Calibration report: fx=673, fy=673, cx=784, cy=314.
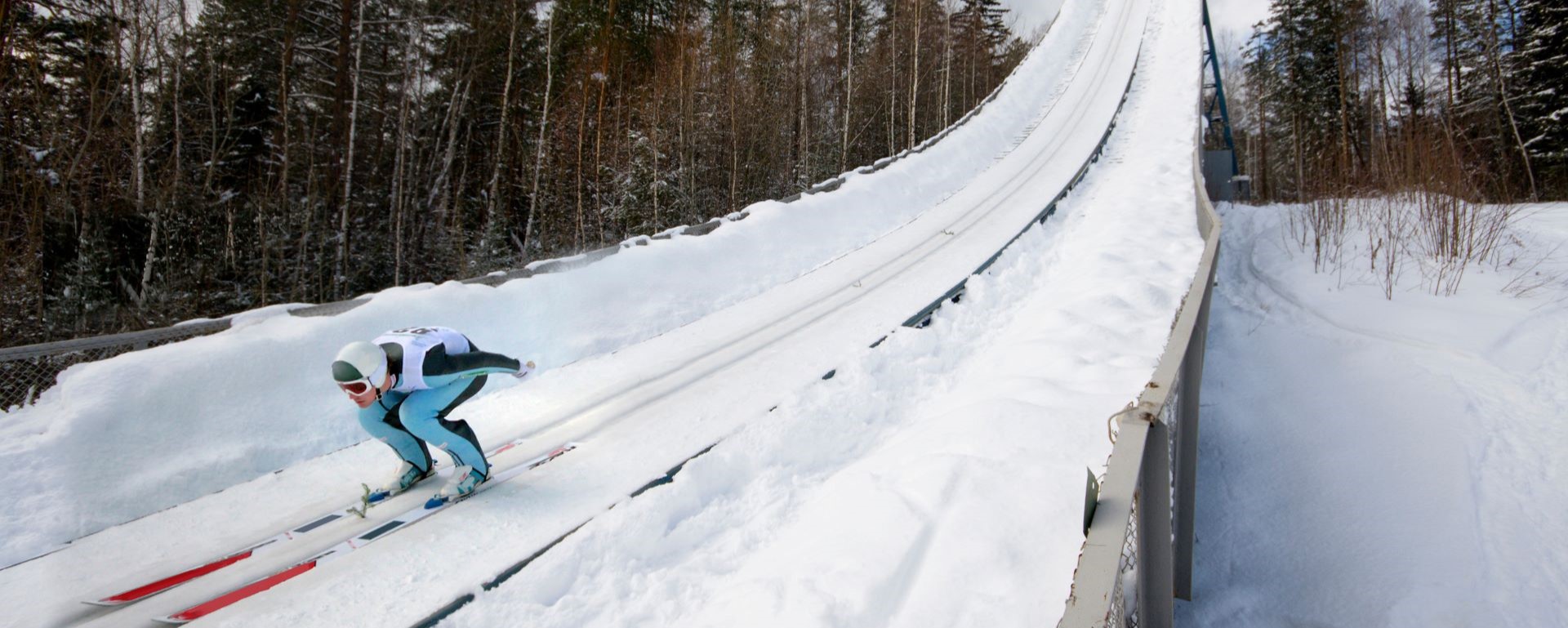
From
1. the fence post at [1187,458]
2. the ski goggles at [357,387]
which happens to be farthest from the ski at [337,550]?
the fence post at [1187,458]

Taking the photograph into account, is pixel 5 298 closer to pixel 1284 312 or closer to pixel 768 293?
pixel 768 293

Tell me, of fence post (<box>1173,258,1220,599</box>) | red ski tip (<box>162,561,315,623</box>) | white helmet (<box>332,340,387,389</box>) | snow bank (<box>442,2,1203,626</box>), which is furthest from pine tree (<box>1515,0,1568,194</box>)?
red ski tip (<box>162,561,315,623</box>)

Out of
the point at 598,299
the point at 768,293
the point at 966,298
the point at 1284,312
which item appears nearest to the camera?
the point at 1284,312

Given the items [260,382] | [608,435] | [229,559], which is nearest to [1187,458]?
[608,435]

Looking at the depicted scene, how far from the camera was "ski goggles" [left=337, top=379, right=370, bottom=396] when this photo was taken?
400cm

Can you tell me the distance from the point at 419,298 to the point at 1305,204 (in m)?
13.7

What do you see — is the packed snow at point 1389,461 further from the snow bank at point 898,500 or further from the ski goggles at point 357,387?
the ski goggles at point 357,387

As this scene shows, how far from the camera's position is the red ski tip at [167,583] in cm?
353

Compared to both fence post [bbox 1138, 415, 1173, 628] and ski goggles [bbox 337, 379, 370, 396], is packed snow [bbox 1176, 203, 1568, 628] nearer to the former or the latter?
fence post [bbox 1138, 415, 1173, 628]

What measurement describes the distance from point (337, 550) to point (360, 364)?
109 cm

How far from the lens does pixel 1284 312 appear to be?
24.3 feet

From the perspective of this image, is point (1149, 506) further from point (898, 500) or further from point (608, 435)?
point (608, 435)

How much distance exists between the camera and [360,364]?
13.1ft

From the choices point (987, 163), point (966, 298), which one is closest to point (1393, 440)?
point (966, 298)
